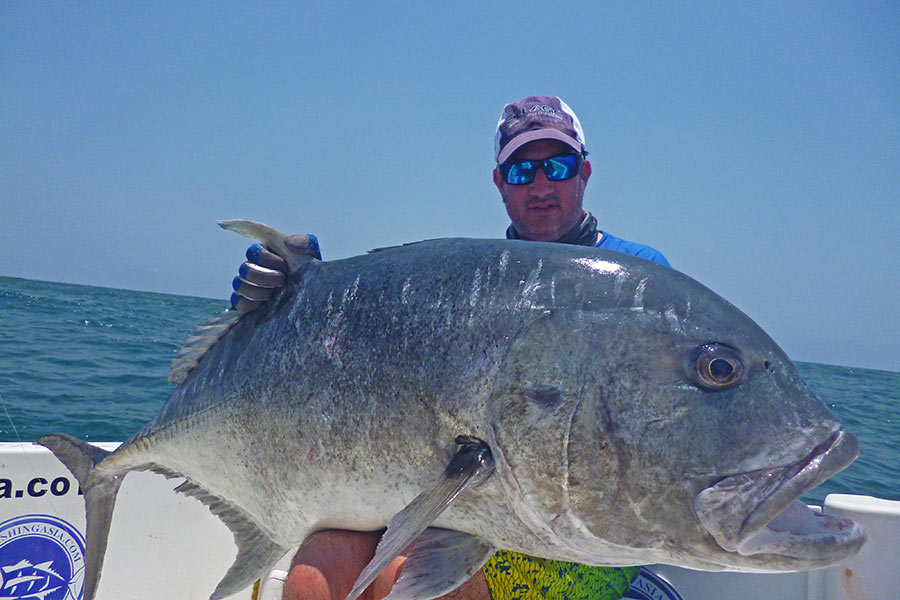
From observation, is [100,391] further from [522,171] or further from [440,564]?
[440,564]

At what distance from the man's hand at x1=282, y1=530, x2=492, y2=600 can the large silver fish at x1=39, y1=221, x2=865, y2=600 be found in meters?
0.13

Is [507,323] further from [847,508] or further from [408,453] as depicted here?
[847,508]

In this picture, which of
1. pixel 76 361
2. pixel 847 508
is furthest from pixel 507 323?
pixel 76 361

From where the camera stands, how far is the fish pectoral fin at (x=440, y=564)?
173cm

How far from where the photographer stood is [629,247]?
3643mm

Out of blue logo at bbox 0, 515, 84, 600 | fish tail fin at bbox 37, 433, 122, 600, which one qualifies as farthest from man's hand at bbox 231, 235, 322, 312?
blue logo at bbox 0, 515, 84, 600

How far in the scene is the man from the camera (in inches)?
92.2

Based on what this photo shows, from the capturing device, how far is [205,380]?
2439mm

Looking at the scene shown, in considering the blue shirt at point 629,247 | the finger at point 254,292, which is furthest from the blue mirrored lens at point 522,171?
the finger at point 254,292

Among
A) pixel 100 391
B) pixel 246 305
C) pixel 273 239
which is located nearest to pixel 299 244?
pixel 273 239

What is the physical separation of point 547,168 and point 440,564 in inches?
92.4

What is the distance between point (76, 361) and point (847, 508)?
12.4 meters

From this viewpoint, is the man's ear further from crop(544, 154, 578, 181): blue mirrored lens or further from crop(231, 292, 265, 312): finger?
crop(231, 292, 265, 312): finger

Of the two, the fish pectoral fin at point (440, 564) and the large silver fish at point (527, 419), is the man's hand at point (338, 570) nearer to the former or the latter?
the large silver fish at point (527, 419)
